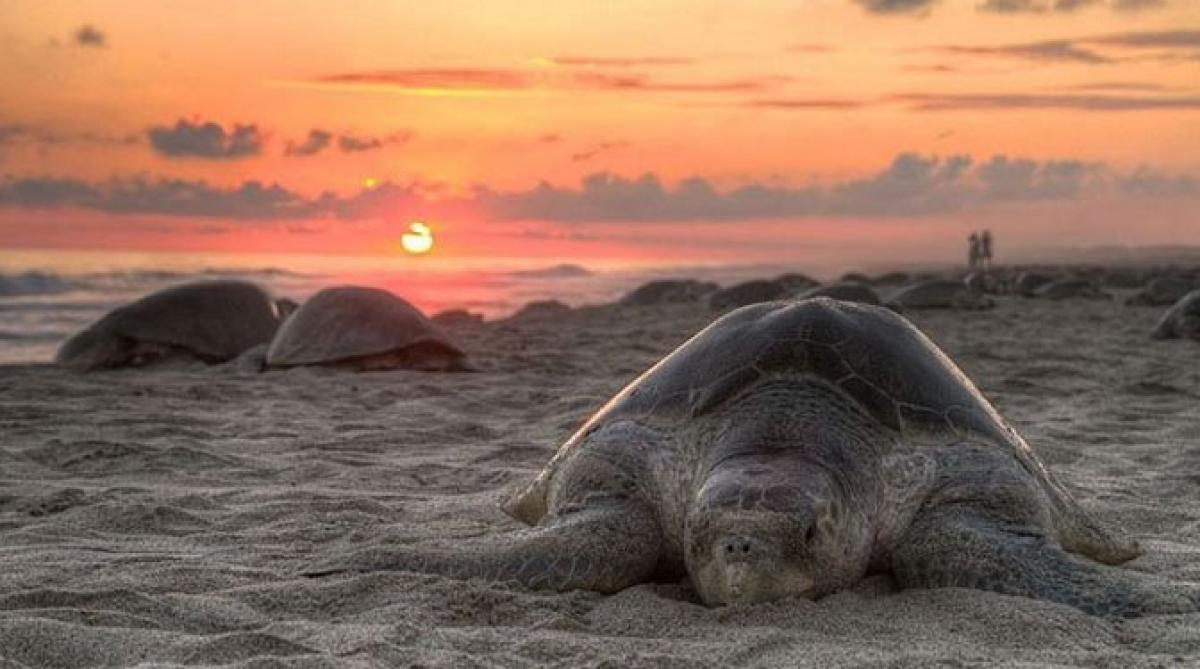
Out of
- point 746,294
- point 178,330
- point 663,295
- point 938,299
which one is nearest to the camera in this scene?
point 178,330

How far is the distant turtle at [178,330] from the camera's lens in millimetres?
12305

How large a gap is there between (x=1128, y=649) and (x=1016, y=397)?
20.9 ft

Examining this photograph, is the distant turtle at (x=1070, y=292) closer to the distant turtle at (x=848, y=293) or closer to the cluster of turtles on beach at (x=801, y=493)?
the distant turtle at (x=848, y=293)

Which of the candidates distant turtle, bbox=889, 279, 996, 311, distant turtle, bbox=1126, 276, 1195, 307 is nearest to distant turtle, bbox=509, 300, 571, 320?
distant turtle, bbox=889, 279, 996, 311

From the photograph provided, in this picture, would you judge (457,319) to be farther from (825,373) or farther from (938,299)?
(825,373)

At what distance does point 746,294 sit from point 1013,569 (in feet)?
70.2

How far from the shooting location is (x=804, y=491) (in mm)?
3363

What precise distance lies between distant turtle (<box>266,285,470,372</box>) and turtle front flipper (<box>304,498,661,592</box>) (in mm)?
7611

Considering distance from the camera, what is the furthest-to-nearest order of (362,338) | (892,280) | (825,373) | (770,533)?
(892,280) < (362,338) < (825,373) < (770,533)

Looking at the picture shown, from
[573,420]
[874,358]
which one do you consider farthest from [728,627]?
[573,420]

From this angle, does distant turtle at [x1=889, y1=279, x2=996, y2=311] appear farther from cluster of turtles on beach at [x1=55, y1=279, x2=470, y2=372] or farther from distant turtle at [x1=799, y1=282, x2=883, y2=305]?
cluster of turtles on beach at [x1=55, y1=279, x2=470, y2=372]

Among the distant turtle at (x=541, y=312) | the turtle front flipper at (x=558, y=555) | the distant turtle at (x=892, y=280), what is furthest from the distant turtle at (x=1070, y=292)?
the turtle front flipper at (x=558, y=555)

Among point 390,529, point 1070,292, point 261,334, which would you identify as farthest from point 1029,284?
point 390,529

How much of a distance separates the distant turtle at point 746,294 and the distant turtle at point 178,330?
38.5 ft
